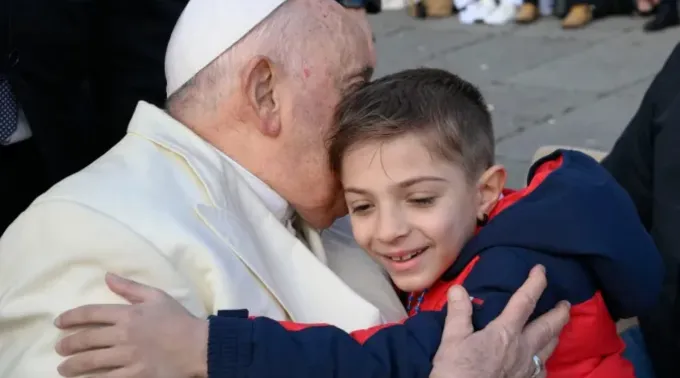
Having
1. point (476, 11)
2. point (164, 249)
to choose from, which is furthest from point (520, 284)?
point (476, 11)

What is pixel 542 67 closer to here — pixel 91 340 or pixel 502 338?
pixel 502 338

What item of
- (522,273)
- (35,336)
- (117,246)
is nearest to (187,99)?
(117,246)

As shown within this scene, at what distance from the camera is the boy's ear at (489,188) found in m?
2.42

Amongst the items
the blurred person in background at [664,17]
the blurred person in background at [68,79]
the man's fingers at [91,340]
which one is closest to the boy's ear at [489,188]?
the blurred person in background at [68,79]

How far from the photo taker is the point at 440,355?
82.5 inches

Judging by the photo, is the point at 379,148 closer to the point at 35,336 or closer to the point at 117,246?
the point at 117,246

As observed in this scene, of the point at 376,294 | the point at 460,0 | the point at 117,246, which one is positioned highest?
the point at 117,246

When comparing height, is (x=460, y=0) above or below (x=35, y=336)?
below

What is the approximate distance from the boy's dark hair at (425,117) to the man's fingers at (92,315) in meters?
0.67

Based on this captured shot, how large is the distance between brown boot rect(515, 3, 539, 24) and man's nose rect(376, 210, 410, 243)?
8784 mm

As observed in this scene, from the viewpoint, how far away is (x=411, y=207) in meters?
2.32

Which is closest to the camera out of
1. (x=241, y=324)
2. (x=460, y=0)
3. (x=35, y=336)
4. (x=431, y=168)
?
(x=241, y=324)

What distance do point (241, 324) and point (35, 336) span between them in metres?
0.45

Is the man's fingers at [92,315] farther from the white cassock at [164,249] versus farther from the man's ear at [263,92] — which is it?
the man's ear at [263,92]
